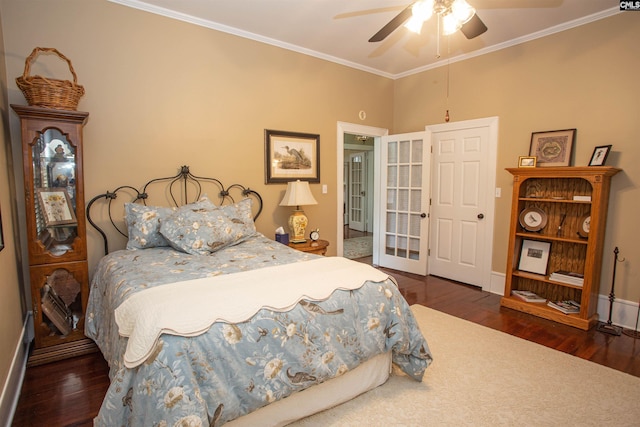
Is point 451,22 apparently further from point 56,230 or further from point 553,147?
point 56,230

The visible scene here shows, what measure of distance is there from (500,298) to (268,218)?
2.88 metres

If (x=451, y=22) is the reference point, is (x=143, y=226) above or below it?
below

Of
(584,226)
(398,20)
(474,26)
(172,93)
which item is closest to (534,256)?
(584,226)

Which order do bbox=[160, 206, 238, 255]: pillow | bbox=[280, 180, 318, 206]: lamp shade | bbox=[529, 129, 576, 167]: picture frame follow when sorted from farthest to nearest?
bbox=[280, 180, 318, 206]: lamp shade, bbox=[529, 129, 576, 167]: picture frame, bbox=[160, 206, 238, 255]: pillow

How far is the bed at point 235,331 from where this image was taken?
1.37 m

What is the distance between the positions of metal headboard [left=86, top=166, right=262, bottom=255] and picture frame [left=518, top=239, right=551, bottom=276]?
9.79 ft

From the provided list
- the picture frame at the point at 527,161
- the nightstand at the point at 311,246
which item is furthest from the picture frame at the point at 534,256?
the nightstand at the point at 311,246

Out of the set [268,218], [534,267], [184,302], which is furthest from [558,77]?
[184,302]

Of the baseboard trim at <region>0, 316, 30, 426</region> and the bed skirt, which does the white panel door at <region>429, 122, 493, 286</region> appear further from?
the baseboard trim at <region>0, 316, 30, 426</region>

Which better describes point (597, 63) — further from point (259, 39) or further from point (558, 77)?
point (259, 39)

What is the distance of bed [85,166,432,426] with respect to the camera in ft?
4.50

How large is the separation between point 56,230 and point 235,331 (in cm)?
201

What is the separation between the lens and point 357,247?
6.67 metres

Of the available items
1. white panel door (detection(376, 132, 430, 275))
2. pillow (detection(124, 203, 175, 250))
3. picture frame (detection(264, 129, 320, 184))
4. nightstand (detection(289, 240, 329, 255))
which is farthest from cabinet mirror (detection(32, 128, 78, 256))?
white panel door (detection(376, 132, 430, 275))
